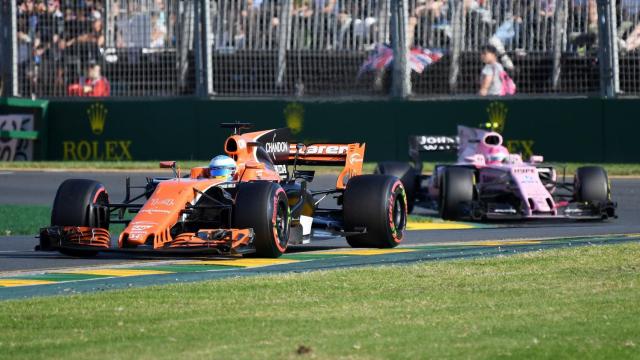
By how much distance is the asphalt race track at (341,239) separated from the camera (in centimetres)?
1314

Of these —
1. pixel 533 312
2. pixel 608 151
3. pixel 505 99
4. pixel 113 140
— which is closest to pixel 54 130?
pixel 113 140

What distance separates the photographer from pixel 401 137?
25125mm

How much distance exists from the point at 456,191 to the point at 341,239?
3.09 metres

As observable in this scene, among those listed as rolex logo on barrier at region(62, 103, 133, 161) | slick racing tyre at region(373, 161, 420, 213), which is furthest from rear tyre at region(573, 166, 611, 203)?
rolex logo on barrier at region(62, 103, 133, 161)

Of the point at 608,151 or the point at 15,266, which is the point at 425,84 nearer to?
the point at 608,151

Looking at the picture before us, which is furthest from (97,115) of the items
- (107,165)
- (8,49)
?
(8,49)

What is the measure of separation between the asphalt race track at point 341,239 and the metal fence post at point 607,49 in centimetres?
173

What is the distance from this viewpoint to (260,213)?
12.8m

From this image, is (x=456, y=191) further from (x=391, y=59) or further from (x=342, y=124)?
(x=342, y=124)

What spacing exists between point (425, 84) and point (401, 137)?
1.04 m

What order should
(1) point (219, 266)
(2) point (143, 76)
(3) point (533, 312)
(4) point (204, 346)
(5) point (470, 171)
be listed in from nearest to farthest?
(4) point (204, 346) → (3) point (533, 312) → (1) point (219, 266) → (5) point (470, 171) → (2) point (143, 76)

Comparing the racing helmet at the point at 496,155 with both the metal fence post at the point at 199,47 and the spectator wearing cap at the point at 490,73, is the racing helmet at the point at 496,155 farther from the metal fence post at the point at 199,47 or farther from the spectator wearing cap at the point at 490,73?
the metal fence post at the point at 199,47

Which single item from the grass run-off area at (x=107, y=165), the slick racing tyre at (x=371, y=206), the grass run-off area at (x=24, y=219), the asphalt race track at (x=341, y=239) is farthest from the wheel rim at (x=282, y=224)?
the grass run-off area at (x=107, y=165)

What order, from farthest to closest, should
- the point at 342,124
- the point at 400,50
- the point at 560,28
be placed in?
1. the point at 342,124
2. the point at 400,50
3. the point at 560,28
